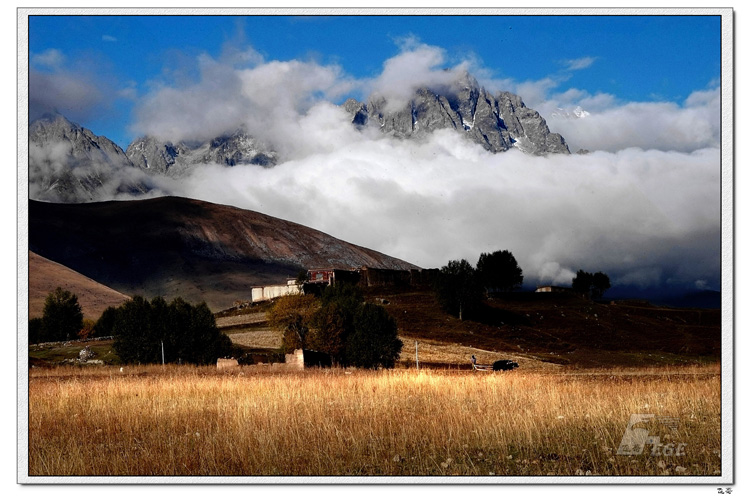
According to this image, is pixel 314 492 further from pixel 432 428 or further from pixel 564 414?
pixel 564 414

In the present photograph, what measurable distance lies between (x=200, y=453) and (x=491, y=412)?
5.03m

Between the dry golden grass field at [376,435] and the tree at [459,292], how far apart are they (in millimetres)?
86844

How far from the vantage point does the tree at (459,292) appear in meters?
102

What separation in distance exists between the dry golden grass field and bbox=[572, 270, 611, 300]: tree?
10018 cm

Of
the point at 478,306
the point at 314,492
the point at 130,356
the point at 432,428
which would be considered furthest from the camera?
the point at 478,306

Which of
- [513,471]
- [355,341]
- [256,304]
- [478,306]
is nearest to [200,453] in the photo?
[513,471]

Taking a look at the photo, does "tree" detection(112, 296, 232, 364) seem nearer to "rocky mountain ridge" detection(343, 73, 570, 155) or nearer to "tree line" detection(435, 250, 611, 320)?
"rocky mountain ridge" detection(343, 73, 570, 155)

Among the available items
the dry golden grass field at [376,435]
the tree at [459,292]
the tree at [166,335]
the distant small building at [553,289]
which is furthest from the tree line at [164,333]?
the distant small building at [553,289]

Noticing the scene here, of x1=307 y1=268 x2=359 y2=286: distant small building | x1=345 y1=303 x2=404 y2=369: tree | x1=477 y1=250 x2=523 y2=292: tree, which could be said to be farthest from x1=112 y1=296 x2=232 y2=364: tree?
x1=307 y1=268 x2=359 y2=286: distant small building

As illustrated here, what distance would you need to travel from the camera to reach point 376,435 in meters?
10.9

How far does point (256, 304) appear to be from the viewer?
141 meters

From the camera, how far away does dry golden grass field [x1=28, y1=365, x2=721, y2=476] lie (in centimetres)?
1002

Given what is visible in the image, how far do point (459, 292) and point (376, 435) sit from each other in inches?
3634

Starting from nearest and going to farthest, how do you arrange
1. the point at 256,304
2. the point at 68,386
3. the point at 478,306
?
the point at 68,386 → the point at 478,306 → the point at 256,304
